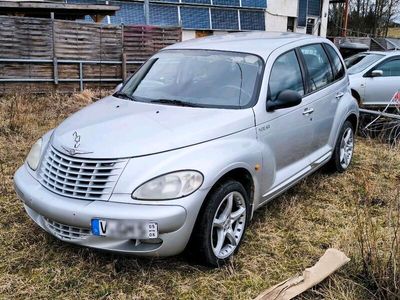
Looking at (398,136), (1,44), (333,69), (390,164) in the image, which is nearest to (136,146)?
(333,69)

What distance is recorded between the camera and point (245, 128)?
360 centimetres

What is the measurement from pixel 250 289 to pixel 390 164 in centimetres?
377

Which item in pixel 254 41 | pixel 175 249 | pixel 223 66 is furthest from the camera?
pixel 254 41

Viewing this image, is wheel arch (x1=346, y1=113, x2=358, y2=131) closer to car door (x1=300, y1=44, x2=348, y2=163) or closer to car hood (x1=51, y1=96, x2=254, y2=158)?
car door (x1=300, y1=44, x2=348, y2=163)

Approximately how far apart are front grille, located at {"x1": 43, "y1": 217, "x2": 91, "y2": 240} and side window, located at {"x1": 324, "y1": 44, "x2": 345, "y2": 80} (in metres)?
3.53

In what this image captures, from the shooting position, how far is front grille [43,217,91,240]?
3.07 meters

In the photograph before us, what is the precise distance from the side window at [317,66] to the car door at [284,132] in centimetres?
23

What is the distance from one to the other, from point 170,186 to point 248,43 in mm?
2041

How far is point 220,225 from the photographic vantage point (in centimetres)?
334

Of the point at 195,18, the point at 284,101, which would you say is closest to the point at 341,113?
the point at 284,101

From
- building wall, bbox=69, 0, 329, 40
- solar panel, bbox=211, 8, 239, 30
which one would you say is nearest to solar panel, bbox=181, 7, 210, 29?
building wall, bbox=69, 0, 329, 40

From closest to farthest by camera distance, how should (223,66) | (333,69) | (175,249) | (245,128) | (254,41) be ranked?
1. (175,249)
2. (245,128)
3. (223,66)
4. (254,41)
5. (333,69)

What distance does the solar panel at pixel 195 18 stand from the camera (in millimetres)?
19414

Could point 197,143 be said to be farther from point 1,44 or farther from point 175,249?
point 1,44
